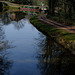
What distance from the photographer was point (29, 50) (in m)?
21.6

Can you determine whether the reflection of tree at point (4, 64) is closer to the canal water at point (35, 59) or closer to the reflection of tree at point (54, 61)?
the canal water at point (35, 59)

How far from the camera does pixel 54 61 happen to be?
17.6 meters

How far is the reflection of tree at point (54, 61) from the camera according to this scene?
15141 mm

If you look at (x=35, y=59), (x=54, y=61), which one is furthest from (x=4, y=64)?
(x=54, y=61)

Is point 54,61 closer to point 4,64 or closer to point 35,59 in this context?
point 35,59

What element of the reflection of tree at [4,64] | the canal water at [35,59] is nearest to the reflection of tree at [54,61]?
the canal water at [35,59]

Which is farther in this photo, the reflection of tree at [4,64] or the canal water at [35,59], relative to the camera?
the canal water at [35,59]

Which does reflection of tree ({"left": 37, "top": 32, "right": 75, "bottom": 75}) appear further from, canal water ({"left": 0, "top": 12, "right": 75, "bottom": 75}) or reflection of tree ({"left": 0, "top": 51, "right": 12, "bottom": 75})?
reflection of tree ({"left": 0, "top": 51, "right": 12, "bottom": 75})

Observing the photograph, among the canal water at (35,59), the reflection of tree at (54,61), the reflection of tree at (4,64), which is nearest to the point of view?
the reflection of tree at (4,64)

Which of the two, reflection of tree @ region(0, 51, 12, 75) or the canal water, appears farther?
the canal water

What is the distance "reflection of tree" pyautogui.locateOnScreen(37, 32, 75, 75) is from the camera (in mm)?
15141

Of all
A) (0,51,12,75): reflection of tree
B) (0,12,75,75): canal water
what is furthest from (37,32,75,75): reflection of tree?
(0,51,12,75): reflection of tree

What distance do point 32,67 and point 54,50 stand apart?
6.67 meters

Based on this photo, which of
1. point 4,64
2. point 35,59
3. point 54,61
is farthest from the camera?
point 35,59
